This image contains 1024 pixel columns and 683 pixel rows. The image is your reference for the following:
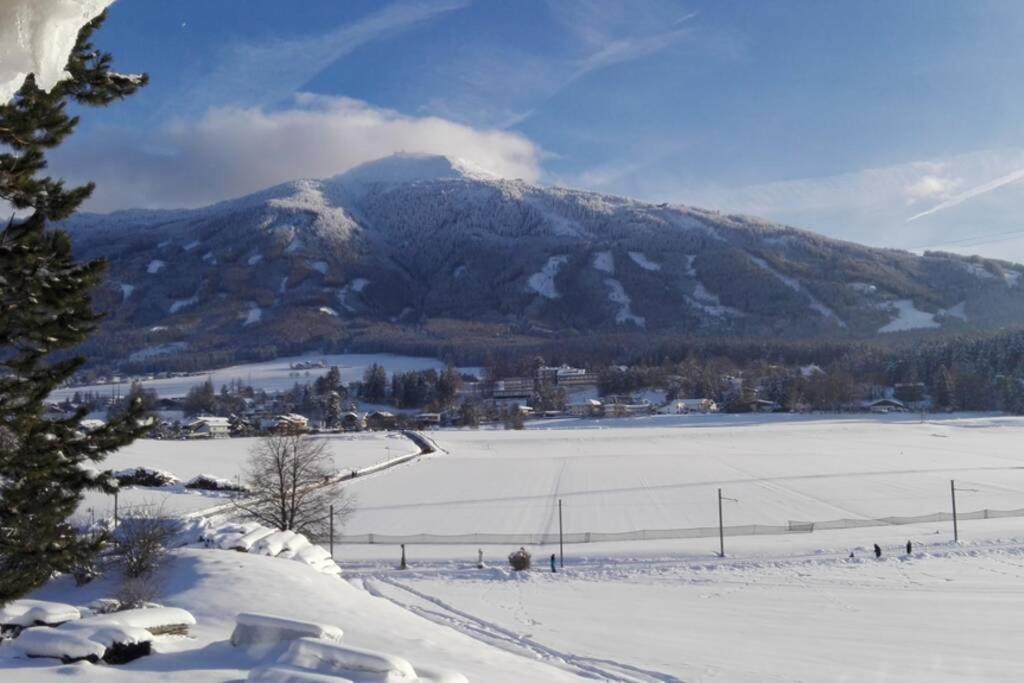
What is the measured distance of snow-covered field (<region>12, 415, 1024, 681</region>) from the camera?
1669cm

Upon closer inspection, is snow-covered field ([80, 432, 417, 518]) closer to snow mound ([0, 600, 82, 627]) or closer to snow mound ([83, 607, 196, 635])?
snow mound ([0, 600, 82, 627])

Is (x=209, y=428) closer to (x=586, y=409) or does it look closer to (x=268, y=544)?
(x=586, y=409)

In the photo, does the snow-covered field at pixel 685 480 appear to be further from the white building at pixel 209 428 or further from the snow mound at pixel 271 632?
the white building at pixel 209 428

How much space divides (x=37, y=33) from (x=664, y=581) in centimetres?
2835

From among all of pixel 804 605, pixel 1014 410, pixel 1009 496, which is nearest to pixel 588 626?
pixel 804 605

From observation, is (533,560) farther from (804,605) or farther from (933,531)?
(933,531)

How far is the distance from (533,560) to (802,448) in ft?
171

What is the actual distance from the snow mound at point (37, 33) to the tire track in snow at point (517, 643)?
46.7ft

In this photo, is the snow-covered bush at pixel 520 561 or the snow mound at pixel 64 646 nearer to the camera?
the snow mound at pixel 64 646

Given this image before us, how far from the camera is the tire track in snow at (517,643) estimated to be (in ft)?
50.7

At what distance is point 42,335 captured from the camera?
6.17 metres

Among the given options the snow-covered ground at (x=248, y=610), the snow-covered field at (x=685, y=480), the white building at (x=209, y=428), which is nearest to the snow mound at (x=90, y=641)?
the snow-covered ground at (x=248, y=610)

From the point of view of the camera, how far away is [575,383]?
182 meters

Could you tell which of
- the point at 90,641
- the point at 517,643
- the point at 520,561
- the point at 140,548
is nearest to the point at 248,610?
the point at 140,548
